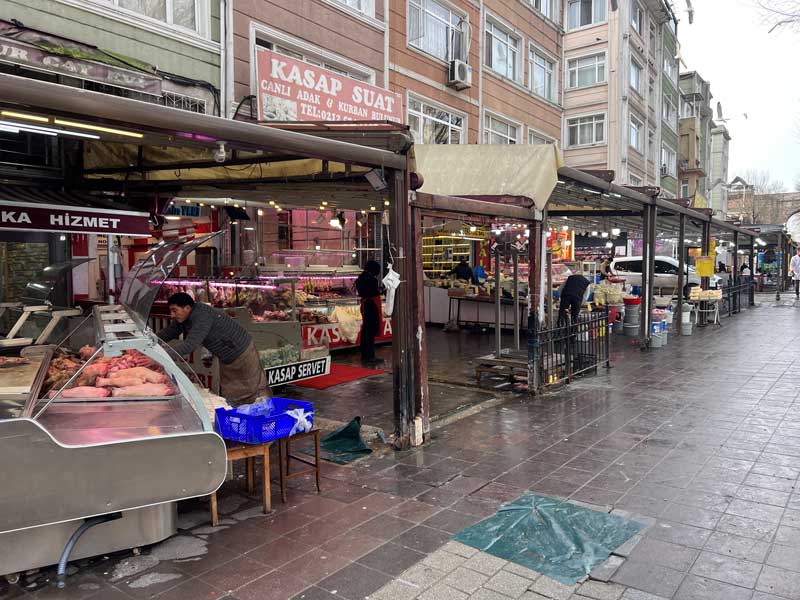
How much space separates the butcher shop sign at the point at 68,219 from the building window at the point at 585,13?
89.9 feet

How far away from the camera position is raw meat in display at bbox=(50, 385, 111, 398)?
13.6 ft

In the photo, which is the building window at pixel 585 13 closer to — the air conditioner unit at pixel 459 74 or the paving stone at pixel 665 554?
the air conditioner unit at pixel 459 74

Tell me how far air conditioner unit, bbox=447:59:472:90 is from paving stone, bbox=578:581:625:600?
1556cm

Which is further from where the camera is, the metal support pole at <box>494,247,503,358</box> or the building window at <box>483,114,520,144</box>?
the building window at <box>483,114,520,144</box>

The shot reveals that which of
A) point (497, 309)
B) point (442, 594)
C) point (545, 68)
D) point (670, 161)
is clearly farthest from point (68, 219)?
point (670, 161)

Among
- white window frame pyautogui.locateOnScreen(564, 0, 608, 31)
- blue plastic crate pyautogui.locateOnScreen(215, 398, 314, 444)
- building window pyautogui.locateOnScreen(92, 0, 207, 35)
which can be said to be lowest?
blue plastic crate pyautogui.locateOnScreen(215, 398, 314, 444)

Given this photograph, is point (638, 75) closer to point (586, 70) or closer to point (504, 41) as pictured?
point (586, 70)

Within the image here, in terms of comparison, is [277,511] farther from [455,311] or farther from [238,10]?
[455,311]

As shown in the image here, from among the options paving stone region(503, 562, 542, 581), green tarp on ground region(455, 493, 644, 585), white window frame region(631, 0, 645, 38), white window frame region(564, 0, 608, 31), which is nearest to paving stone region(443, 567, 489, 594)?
paving stone region(503, 562, 542, 581)

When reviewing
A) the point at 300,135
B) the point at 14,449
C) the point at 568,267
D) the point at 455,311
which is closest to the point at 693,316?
the point at 568,267

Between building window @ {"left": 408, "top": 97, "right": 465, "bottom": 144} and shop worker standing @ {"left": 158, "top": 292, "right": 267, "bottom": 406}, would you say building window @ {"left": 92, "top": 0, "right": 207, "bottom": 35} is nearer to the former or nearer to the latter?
building window @ {"left": 408, "top": 97, "right": 465, "bottom": 144}

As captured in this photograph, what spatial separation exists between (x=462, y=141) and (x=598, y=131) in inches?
530

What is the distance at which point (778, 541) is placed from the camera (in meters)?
4.07

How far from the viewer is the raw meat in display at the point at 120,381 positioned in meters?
4.46
